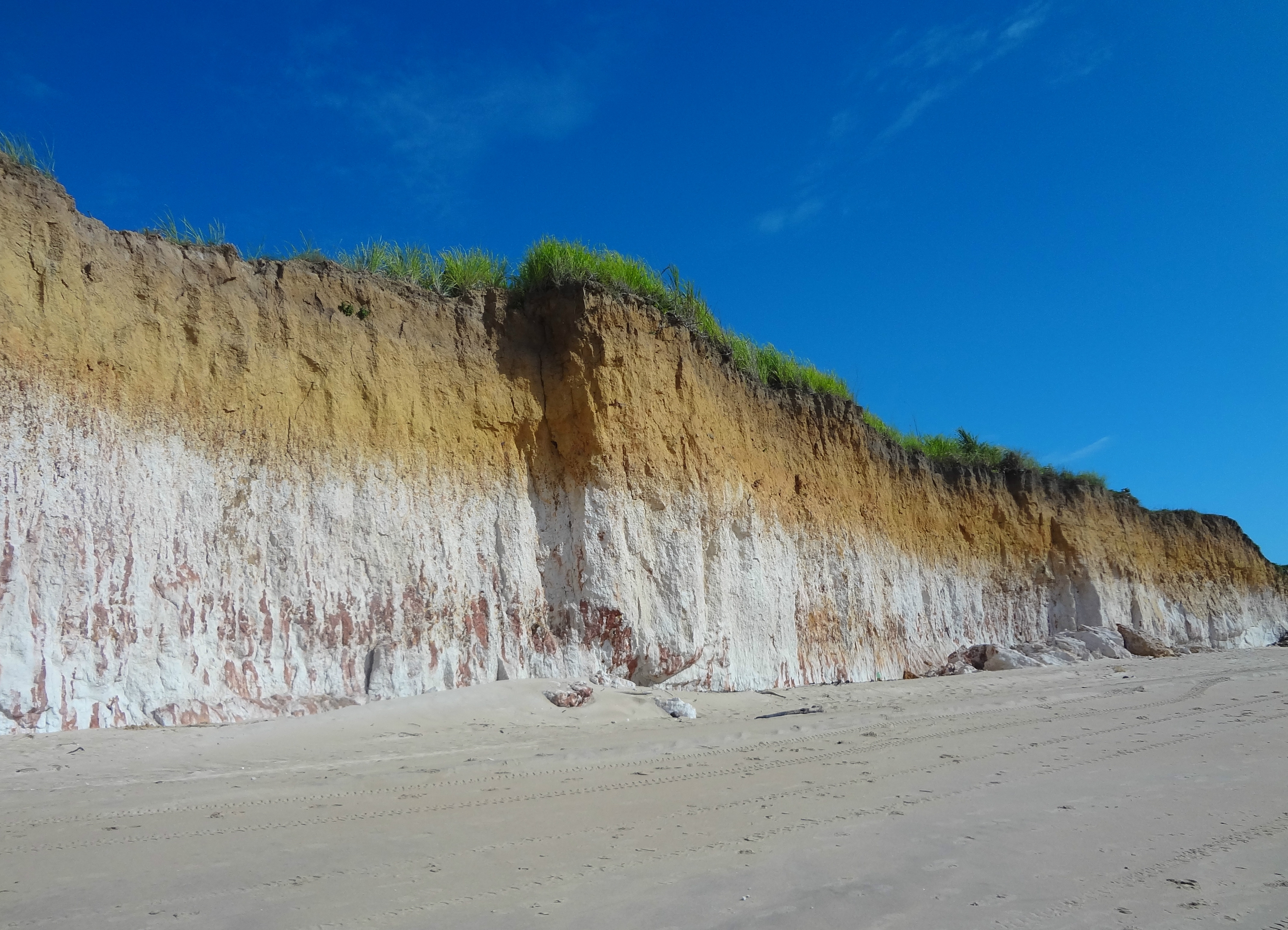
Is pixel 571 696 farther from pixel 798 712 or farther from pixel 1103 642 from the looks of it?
pixel 1103 642

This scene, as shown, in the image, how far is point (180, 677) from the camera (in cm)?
627

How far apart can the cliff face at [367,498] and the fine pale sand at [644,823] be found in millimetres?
849

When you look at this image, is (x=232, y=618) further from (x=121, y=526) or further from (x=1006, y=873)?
(x=1006, y=873)

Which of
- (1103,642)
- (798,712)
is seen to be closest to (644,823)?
(798,712)

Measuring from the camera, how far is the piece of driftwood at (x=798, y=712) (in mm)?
7262

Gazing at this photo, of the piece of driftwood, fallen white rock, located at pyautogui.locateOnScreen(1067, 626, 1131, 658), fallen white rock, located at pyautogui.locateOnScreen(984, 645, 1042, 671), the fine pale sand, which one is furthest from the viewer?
fallen white rock, located at pyautogui.locateOnScreen(1067, 626, 1131, 658)

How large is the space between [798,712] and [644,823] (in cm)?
397

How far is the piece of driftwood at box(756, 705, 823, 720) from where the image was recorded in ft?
23.8

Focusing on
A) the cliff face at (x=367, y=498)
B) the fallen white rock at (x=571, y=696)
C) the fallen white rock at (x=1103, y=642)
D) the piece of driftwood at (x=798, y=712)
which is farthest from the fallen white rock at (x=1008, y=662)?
the fallen white rock at (x=571, y=696)

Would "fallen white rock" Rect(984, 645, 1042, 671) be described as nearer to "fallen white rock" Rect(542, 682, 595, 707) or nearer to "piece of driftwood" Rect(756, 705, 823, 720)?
"piece of driftwood" Rect(756, 705, 823, 720)

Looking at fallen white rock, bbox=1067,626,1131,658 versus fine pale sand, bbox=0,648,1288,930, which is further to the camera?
fallen white rock, bbox=1067,626,1131,658

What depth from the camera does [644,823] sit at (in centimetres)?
388

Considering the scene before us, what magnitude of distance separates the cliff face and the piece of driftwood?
175 centimetres

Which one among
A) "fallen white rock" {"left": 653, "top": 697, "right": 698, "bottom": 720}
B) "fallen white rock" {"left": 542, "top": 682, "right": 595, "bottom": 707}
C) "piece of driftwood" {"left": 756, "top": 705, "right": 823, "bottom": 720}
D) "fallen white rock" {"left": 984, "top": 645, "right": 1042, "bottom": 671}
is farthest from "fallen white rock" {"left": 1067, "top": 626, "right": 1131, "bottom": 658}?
"fallen white rock" {"left": 542, "top": 682, "right": 595, "bottom": 707}
